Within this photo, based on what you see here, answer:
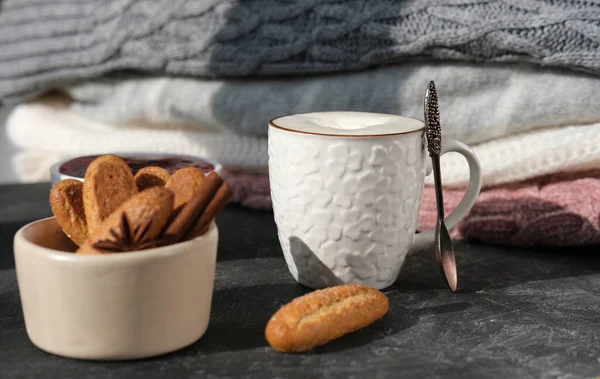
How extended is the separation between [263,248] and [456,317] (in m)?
0.20

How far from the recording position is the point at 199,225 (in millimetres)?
447

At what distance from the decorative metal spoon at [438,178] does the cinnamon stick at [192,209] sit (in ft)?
0.53

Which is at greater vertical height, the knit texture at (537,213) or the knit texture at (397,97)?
the knit texture at (397,97)

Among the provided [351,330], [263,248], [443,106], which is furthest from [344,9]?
[351,330]

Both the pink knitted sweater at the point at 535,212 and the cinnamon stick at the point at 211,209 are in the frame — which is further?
the pink knitted sweater at the point at 535,212

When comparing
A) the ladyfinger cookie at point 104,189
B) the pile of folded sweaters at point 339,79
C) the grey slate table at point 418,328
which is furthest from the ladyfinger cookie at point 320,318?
the pile of folded sweaters at point 339,79

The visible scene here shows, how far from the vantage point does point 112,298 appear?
407 millimetres

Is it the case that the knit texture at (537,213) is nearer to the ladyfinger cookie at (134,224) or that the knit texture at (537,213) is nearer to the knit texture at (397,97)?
the knit texture at (397,97)

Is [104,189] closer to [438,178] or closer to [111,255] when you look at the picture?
[111,255]

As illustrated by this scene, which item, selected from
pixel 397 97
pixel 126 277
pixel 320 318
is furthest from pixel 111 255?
pixel 397 97

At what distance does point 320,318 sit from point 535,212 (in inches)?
10.9

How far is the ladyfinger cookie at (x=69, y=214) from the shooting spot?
47 cm

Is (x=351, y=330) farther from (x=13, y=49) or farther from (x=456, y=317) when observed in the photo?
(x=13, y=49)

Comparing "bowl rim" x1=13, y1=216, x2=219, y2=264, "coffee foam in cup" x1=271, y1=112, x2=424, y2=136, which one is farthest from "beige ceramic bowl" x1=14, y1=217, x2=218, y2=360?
"coffee foam in cup" x1=271, y1=112, x2=424, y2=136
